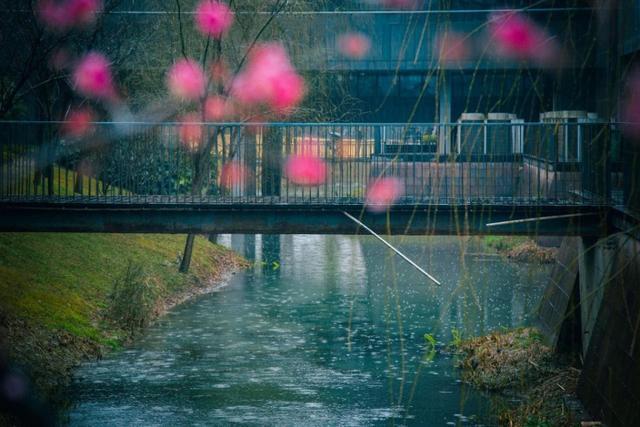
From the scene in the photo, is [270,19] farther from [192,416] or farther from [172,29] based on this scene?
[192,416]

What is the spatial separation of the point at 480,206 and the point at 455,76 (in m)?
24.9

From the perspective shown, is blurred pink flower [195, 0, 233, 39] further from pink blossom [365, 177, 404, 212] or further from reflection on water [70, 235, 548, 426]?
pink blossom [365, 177, 404, 212]

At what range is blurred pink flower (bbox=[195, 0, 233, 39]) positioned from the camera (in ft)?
93.7

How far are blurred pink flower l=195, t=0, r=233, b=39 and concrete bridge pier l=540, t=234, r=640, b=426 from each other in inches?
490

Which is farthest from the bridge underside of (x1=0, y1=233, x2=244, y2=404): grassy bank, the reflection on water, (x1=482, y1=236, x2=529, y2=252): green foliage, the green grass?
(x1=482, y1=236, x2=529, y2=252): green foliage

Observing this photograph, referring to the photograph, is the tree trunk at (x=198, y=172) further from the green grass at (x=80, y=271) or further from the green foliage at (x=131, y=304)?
the green foliage at (x=131, y=304)

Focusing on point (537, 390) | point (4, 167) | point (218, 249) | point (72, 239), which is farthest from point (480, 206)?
point (218, 249)

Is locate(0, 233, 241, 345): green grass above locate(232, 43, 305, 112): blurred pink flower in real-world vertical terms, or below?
below

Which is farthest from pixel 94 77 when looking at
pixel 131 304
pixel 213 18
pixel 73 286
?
pixel 131 304

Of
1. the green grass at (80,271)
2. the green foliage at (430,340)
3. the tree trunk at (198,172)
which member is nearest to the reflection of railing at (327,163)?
the tree trunk at (198,172)

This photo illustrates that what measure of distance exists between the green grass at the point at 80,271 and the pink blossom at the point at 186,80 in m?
4.26

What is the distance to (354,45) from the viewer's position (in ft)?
126

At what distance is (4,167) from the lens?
1845 centimetres

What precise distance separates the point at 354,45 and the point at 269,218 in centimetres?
2264
